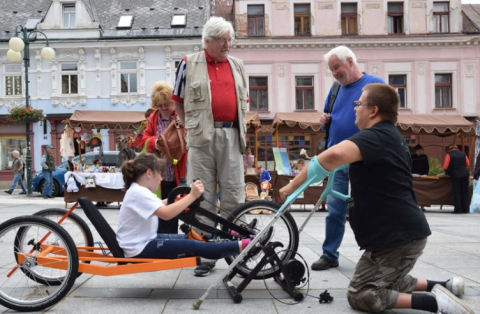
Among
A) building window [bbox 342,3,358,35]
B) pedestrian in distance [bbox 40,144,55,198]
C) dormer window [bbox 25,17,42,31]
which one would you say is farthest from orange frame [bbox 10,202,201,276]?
dormer window [bbox 25,17,42,31]

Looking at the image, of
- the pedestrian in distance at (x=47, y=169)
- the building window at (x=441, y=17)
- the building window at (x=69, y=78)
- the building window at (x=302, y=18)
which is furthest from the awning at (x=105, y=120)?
the building window at (x=441, y=17)

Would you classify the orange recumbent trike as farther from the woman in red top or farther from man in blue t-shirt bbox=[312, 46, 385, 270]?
the woman in red top

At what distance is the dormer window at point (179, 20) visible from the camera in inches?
1017

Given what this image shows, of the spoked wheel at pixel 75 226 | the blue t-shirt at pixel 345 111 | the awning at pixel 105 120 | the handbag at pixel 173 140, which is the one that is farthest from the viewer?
the awning at pixel 105 120

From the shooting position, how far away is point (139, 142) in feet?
17.1

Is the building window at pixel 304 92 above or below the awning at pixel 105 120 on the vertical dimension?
above

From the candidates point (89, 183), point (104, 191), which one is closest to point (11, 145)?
point (89, 183)

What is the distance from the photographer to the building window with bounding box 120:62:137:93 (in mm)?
25672

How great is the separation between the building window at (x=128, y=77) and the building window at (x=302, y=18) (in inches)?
340

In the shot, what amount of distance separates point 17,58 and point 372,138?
15.3 meters

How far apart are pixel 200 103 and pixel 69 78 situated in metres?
23.8

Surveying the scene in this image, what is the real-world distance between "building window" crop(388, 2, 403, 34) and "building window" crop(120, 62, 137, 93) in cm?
1326

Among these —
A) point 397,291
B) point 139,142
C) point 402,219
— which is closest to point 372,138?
point 402,219

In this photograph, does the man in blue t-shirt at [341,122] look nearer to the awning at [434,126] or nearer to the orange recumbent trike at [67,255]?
the orange recumbent trike at [67,255]
